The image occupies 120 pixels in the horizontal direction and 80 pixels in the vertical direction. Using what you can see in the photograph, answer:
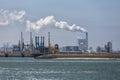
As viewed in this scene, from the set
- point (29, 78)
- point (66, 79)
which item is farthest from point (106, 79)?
point (29, 78)

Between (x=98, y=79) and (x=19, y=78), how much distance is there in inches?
504

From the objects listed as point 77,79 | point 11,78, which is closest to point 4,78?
point 11,78

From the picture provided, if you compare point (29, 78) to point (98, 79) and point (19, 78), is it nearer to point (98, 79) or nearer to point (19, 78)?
point (19, 78)

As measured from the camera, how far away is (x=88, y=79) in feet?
258

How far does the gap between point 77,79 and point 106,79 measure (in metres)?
4.83

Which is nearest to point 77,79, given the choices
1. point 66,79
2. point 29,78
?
point 66,79

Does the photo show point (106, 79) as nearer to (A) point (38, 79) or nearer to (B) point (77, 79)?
(B) point (77, 79)

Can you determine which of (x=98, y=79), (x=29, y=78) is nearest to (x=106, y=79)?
(x=98, y=79)

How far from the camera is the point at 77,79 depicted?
7775 cm

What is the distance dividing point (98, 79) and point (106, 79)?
1285 millimetres

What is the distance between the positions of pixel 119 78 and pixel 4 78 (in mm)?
19027

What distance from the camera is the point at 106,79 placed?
78875 mm

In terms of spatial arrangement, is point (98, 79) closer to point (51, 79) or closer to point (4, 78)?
point (51, 79)

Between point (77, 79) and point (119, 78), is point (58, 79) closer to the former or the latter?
point (77, 79)
